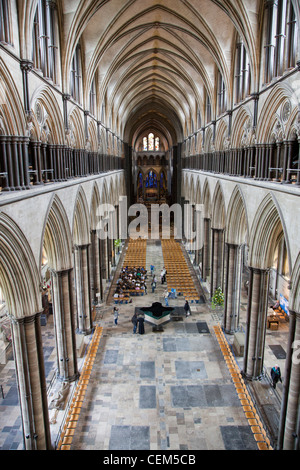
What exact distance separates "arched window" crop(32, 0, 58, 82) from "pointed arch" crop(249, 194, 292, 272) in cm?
802

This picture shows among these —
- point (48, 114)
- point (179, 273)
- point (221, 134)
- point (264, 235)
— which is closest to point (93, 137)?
point (221, 134)

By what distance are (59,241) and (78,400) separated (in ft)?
17.7

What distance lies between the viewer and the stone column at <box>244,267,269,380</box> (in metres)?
12.4

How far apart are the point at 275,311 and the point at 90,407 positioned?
35.9 ft

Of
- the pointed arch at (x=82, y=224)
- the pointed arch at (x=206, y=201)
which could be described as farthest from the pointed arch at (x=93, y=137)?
the pointed arch at (x=206, y=201)

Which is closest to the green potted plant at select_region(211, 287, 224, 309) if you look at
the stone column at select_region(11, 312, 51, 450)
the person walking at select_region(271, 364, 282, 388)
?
the person walking at select_region(271, 364, 282, 388)

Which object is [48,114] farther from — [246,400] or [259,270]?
[246,400]

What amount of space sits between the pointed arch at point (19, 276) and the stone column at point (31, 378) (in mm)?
292

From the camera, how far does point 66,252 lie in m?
12.5

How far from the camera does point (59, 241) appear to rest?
40.2ft

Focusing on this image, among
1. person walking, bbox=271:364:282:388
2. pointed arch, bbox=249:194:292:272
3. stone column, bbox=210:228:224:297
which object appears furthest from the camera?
stone column, bbox=210:228:224:297

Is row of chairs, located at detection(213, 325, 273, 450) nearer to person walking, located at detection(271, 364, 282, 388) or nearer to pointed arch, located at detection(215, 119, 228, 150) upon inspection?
person walking, located at detection(271, 364, 282, 388)

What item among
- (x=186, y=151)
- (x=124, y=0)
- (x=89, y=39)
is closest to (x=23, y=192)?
(x=89, y=39)

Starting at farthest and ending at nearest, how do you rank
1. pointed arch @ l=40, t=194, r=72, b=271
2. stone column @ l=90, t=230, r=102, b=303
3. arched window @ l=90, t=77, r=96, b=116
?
arched window @ l=90, t=77, r=96, b=116 → stone column @ l=90, t=230, r=102, b=303 → pointed arch @ l=40, t=194, r=72, b=271
